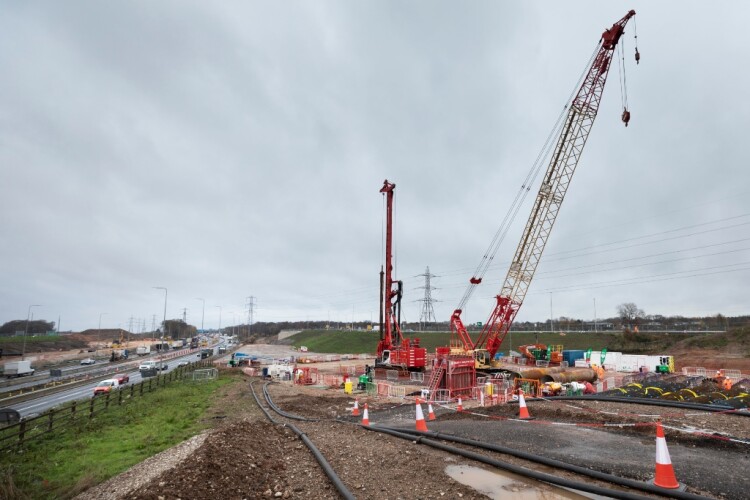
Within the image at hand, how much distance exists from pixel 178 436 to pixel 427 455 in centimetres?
1218

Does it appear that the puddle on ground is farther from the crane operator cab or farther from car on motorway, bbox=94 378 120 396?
car on motorway, bbox=94 378 120 396

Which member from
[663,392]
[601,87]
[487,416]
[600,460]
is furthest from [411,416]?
[601,87]

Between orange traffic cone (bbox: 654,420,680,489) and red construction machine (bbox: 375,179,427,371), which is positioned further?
red construction machine (bbox: 375,179,427,371)

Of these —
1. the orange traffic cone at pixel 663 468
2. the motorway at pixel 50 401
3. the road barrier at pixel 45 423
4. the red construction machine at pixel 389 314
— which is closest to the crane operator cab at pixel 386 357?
the red construction machine at pixel 389 314

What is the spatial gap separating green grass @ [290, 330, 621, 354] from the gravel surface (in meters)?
67.2

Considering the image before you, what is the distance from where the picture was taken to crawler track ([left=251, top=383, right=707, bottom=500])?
6.60 meters

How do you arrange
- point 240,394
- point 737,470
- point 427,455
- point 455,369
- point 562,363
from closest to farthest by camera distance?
1. point 737,470
2. point 427,455
3. point 455,369
4. point 240,394
5. point 562,363

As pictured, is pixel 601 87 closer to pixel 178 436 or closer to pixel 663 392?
pixel 663 392

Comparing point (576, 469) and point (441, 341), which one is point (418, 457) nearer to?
point (576, 469)

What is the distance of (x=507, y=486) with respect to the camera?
24.3ft

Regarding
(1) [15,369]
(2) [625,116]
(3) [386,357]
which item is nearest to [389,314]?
(3) [386,357]

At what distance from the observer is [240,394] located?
29.2 meters

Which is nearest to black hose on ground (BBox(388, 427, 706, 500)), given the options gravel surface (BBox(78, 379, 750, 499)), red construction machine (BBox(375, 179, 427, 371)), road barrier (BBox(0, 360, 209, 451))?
gravel surface (BBox(78, 379, 750, 499))

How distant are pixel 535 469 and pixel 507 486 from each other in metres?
1.01
